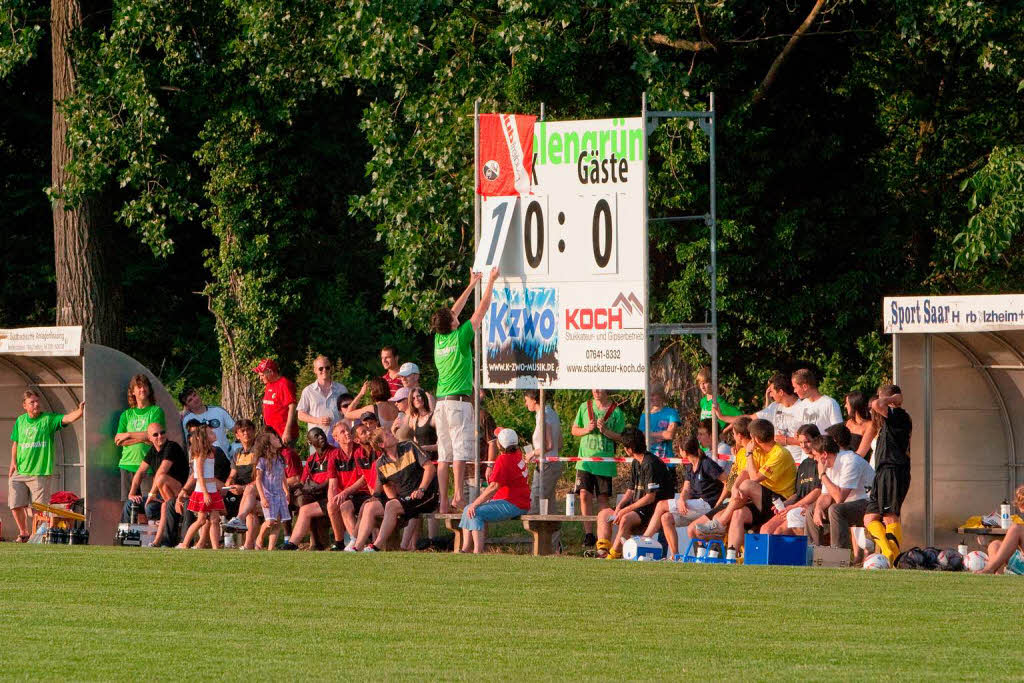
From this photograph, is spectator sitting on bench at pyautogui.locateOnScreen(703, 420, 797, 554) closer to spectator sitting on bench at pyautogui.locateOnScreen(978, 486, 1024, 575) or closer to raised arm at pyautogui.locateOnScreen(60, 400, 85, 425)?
spectator sitting on bench at pyautogui.locateOnScreen(978, 486, 1024, 575)

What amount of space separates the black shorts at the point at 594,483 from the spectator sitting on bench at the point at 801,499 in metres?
3.11

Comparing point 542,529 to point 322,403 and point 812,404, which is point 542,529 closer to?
point 812,404

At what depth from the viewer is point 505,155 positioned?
18.2m

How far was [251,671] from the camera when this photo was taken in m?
9.47

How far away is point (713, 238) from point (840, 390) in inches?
355

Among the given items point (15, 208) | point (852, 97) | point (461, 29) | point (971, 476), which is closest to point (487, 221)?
point (971, 476)

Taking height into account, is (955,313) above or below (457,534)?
above

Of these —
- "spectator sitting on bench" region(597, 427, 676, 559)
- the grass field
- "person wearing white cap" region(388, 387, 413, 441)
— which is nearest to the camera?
the grass field

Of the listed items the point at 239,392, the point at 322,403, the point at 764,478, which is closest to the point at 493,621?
the point at 764,478

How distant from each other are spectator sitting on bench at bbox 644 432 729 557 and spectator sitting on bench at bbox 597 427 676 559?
11 centimetres

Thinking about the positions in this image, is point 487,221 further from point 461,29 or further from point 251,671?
point 251,671

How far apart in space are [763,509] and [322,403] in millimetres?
5759

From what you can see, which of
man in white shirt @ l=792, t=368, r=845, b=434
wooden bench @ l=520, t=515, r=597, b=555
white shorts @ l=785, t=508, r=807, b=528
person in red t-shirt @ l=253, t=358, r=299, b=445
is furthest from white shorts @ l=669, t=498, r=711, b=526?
person in red t-shirt @ l=253, t=358, r=299, b=445

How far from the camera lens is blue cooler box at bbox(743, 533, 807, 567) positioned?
15.5 m
